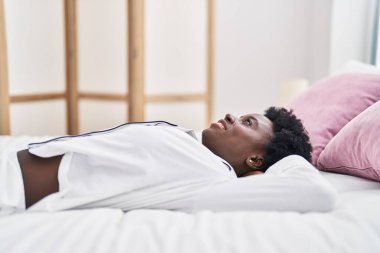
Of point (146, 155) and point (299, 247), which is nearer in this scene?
point (299, 247)

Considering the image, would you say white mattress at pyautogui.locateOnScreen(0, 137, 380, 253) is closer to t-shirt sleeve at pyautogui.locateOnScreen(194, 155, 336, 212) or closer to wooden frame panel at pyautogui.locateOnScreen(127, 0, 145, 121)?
t-shirt sleeve at pyautogui.locateOnScreen(194, 155, 336, 212)

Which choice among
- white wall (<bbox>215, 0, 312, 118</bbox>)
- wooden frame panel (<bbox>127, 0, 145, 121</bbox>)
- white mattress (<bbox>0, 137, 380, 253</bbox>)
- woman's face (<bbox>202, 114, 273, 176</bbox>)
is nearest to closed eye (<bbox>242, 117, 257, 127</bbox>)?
woman's face (<bbox>202, 114, 273, 176</bbox>)

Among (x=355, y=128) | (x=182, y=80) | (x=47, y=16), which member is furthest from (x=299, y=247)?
(x=47, y=16)

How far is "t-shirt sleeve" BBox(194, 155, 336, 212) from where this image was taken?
110 cm

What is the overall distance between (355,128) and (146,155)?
0.67 metres

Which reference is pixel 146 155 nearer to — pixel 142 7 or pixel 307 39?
pixel 142 7

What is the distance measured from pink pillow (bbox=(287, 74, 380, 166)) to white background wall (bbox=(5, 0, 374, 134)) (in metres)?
1.38

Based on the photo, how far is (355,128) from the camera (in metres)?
1.45

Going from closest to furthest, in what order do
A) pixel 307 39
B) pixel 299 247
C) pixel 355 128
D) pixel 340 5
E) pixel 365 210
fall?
pixel 299 247 < pixel 365 210 < pixel 355 128 < pixel 340 5 < pixel 307 39

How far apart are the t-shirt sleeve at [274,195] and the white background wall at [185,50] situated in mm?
2153

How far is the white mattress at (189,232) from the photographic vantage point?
3.05 ft

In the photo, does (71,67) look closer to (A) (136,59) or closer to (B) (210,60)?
(A) (136,59)

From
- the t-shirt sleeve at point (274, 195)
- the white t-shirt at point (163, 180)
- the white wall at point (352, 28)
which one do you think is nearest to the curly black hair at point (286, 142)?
the white t-shirt at point (163, 180)

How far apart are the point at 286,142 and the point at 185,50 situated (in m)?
1.93
